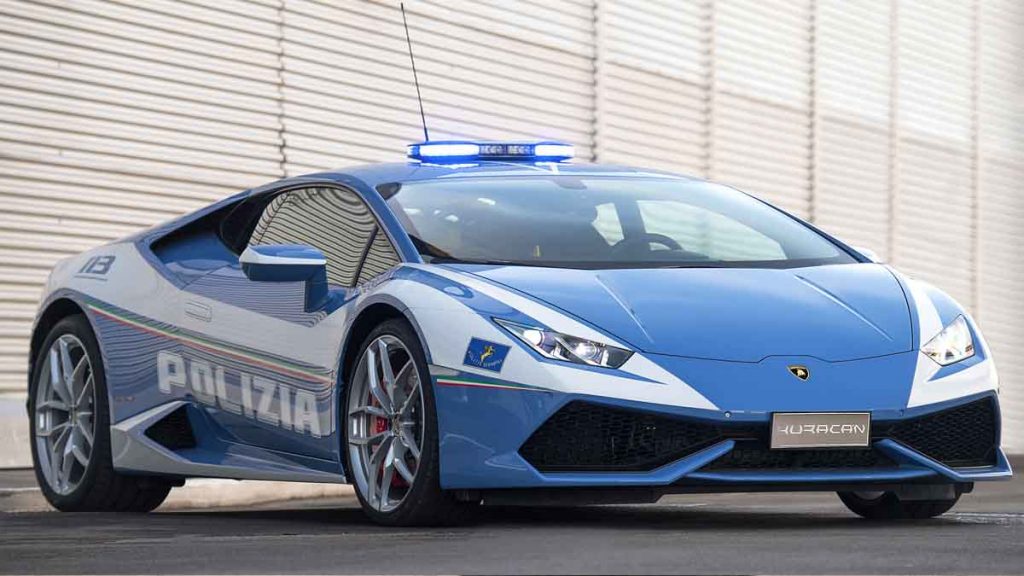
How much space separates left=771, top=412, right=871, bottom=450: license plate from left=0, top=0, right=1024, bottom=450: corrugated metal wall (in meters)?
6.74

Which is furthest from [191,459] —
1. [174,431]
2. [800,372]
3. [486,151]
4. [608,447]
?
[800,372]

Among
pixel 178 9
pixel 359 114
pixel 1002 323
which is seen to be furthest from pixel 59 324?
pixel 1002 323

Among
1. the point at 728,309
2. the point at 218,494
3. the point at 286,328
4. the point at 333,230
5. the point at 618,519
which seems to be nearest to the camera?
the point at 728,309

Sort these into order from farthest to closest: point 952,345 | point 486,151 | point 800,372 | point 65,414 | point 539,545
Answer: point 65,414 → point 486,151 → point 952,345 → point 800,372 → point 539,545

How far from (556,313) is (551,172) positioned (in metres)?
1.65

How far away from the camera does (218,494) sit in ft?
33.2

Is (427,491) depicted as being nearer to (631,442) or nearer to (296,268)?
(631,442)

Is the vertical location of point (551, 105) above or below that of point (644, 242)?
above

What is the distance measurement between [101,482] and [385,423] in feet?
7.43

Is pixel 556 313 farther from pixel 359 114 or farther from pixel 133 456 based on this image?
pixel 359 114

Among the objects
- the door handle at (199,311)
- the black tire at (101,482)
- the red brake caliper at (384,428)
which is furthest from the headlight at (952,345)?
the black tire at (101,482)

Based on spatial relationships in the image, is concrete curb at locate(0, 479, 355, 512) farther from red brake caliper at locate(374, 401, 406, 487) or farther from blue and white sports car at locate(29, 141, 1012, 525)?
red brake caliper at locate(374, 401, 406, 487)

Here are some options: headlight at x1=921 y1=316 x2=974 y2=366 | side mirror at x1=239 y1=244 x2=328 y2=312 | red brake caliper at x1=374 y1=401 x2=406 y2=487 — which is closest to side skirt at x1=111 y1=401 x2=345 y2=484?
red brake caliper at x1=374 y1=401 x2=406 y2=487

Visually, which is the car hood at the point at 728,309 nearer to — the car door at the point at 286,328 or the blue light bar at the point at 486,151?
the car door at the point at 286,328
